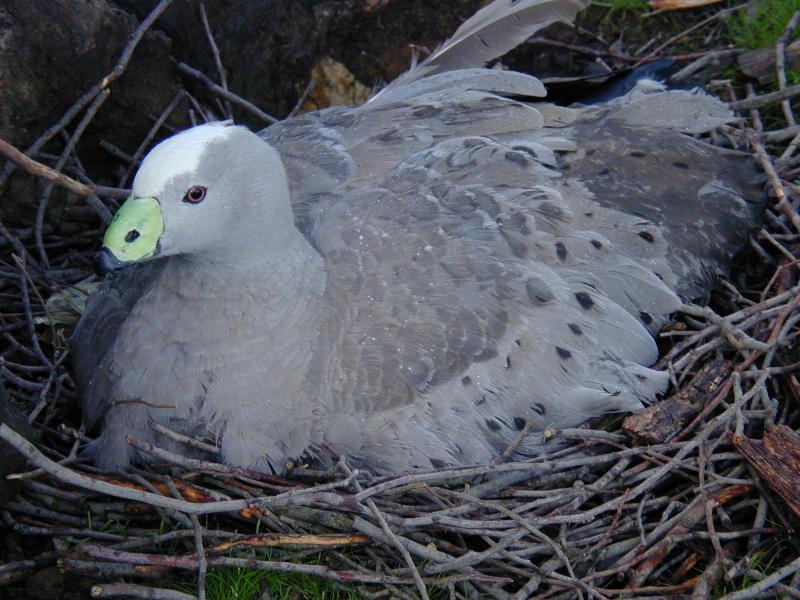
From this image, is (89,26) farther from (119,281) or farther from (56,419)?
(56,419)

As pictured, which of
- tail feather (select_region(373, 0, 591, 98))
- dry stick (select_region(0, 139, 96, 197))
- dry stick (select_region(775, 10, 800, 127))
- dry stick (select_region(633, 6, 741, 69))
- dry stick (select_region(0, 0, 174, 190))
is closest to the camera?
dry stick (select_region(0, 139, 96, 197))

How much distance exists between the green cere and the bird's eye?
11 cm

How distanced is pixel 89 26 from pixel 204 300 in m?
1.69

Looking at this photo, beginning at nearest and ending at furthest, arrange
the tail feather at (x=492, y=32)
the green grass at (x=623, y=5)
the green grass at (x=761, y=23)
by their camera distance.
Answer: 1. the tail feather at (x=492, y=32)
2. the green grass at (x=761, y=23)
3. the green grass at (x=623, y=5)

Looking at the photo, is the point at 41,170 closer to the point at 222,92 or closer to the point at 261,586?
the point at 261,586

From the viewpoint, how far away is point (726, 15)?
5523 mm

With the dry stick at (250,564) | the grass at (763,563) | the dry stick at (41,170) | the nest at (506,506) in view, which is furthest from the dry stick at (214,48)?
the grass at (763,563)

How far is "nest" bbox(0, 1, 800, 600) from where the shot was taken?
3281 millimetres

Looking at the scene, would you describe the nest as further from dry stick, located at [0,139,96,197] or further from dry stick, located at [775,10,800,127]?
dry stick, located at [775,10,800,127]

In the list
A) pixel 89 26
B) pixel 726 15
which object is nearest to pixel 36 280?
pixel 89 26

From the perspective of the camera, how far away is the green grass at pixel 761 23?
5.27 m

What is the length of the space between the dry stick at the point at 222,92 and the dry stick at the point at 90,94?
44 cm

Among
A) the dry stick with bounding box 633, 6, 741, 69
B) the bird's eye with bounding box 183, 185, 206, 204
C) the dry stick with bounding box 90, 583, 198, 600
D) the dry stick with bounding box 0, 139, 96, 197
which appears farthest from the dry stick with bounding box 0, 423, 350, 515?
the dry stick with bounding box 633, 6, 741, 69

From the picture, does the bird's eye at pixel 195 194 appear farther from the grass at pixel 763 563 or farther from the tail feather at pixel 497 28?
the grass at pixel 763 563
